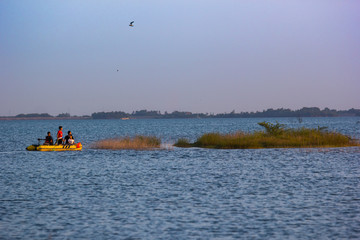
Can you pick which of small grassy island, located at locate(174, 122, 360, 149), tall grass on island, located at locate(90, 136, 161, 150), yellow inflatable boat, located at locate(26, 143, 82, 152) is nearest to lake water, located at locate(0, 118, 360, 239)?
yellow inflatable boat, located at locate(26, 143, 82, 152)

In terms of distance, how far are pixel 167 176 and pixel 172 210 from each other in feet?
34.8

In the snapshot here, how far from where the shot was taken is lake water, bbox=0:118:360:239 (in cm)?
1525

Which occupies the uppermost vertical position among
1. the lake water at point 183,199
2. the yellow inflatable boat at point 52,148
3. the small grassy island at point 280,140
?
the small grassy island at point 280,140

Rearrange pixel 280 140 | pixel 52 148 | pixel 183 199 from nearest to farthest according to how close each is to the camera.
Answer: pixel 183 199, pixel 52 148, pixel 280 140

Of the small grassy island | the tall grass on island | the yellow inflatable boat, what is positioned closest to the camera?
the yellow inflatable boat

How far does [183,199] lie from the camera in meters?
20.6

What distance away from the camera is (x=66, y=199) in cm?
2095

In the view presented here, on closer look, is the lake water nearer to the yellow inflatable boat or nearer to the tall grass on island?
the yellow inflatable boat

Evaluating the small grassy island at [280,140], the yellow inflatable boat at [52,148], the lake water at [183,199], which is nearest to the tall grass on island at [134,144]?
the yellow inflatable boat at [52,148]

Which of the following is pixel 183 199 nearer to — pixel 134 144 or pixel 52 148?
pixel 52 148

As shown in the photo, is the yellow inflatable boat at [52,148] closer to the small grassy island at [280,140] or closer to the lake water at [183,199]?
the lake water at [183,199]

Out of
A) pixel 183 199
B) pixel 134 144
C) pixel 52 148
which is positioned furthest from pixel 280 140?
pixel 183 199

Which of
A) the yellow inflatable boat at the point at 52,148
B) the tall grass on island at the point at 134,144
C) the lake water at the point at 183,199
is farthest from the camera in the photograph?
the tall grass on island at the point at 134,144

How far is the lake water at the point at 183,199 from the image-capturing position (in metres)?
15.2
